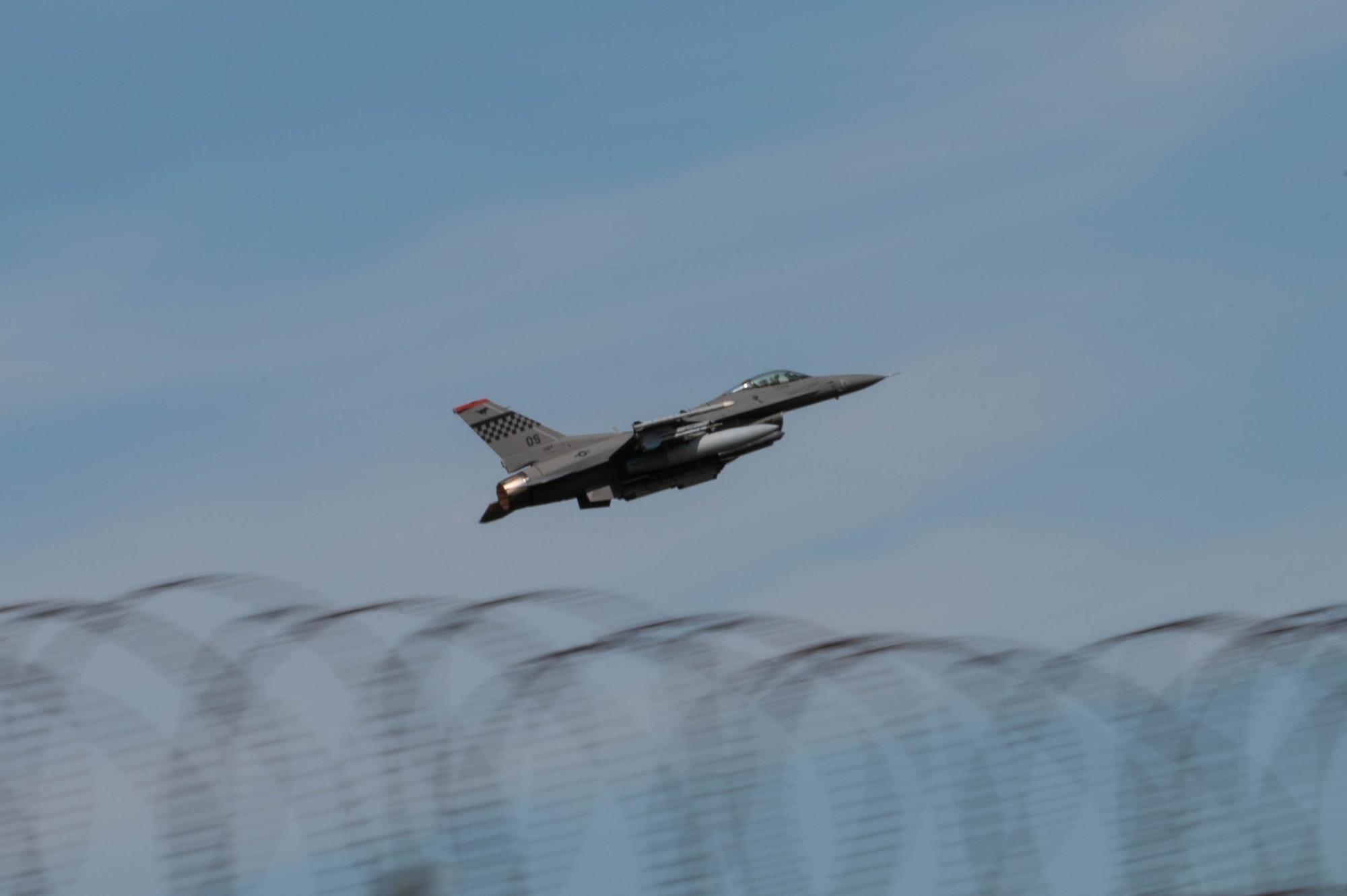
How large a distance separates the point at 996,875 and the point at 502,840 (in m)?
2.44

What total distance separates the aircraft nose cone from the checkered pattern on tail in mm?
8517

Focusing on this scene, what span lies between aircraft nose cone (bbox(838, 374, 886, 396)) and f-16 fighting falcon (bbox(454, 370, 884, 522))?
0.02 m

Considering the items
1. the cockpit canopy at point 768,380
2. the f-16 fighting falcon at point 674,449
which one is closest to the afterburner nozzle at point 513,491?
the f-16 fighting falcon at point 674,449

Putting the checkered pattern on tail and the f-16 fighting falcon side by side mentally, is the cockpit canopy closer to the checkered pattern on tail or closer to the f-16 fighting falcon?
the f-16 fighting falcon

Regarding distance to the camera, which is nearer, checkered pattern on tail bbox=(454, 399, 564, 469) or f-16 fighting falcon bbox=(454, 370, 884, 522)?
f-16 fighting falcon bbox=(454, 370, 884, 522)

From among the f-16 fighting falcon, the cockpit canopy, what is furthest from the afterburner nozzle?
the cockpit canopy

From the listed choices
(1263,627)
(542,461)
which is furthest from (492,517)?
(1263,627)

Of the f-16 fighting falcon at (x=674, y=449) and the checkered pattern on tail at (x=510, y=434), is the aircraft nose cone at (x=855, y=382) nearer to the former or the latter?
the f-16 fighting falcon at (x=674, y=449)

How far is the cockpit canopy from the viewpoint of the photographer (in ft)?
146

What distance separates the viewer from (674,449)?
4412cm

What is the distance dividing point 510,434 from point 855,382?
34.5ft

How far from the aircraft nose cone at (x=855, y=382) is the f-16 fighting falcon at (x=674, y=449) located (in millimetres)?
19

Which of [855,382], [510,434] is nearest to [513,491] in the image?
[510,434]

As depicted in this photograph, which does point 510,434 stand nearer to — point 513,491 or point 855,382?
point 513,491
